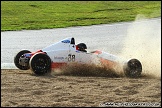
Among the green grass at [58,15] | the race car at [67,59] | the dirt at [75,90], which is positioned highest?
the green grass at [58,15]

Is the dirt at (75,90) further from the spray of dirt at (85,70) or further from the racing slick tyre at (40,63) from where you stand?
the spray of dirt at (85,70)

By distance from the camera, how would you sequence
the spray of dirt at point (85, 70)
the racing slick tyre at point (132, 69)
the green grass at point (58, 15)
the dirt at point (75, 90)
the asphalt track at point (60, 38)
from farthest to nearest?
the green grass at point (58, 15) → the asphalt track at point (60, 38) → the spray of dirt at point (85, 70) → the racing slick tyre at point (132, 69) → the dirt at point (75, 90)

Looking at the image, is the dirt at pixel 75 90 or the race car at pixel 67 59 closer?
the dirt at pixel 75 90

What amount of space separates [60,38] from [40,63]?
491 inches

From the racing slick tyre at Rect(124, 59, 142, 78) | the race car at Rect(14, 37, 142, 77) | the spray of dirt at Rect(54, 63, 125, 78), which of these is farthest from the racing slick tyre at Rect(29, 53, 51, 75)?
the racing slick tyre at Rect(124, 59, 142, 78)

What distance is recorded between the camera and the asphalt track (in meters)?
17.9

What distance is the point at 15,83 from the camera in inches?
396

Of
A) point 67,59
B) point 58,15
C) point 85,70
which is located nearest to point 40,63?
point 67,59

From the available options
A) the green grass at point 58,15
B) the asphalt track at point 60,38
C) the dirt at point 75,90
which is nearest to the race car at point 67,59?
the dirt at point 75,90

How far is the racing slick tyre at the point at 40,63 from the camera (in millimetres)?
11336

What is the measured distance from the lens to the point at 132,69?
11445 mm

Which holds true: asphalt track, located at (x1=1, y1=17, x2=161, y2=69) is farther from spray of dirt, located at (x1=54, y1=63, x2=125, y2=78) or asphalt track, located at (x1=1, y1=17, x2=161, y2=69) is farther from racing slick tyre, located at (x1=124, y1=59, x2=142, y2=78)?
racing slick tyre, located at (x1=124, y1=59, x2=142, y2=78)

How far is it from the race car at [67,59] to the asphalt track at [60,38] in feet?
6.14

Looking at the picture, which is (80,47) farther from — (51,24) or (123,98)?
(51,24)
